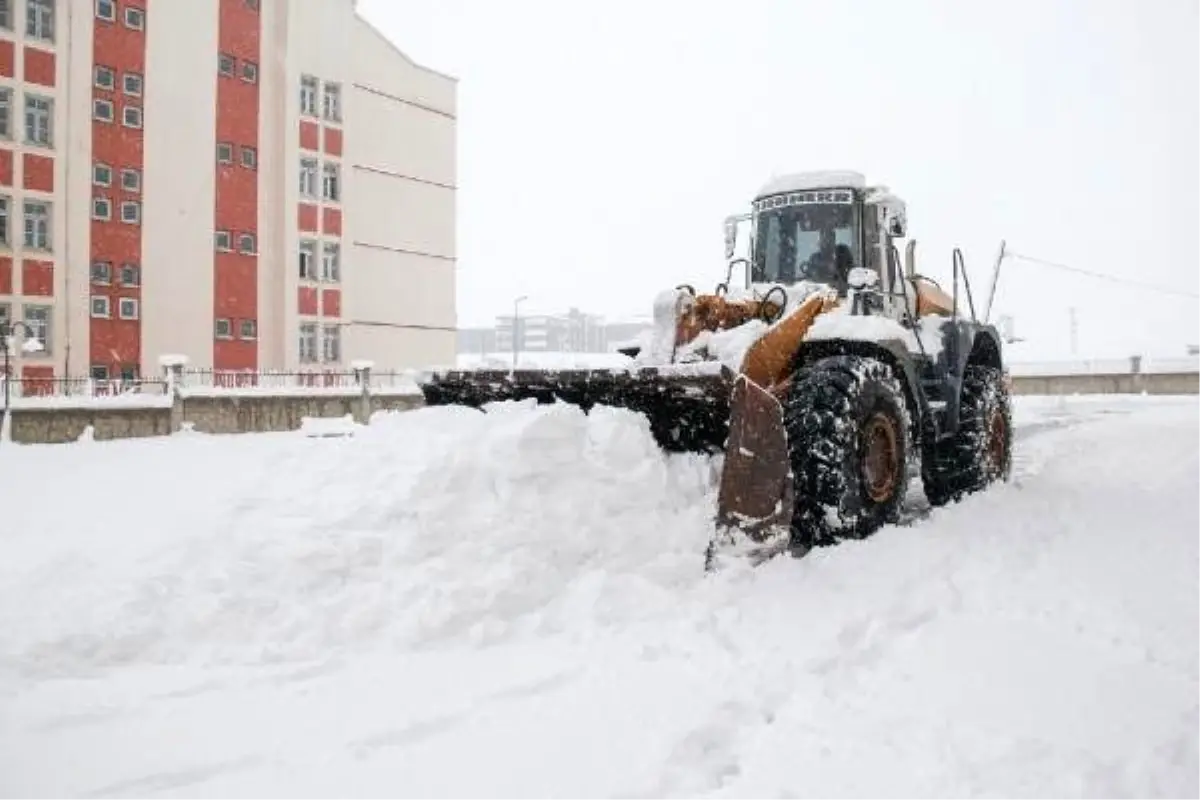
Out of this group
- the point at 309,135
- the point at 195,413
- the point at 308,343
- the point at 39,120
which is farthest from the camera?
the point at 308,343

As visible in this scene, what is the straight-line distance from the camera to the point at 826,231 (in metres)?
7.35

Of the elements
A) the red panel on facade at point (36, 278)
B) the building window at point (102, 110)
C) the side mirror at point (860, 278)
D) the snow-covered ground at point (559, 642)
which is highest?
the building window at point (102, 110)

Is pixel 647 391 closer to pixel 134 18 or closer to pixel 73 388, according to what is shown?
pixel 73 388

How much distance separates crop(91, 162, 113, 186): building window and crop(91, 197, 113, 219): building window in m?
0.42

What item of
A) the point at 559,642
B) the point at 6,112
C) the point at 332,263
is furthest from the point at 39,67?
the point at 559,642

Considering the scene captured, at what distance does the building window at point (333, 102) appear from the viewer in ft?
96.3

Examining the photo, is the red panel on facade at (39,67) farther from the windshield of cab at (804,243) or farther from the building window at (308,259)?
the windshield of cab at (804,243)

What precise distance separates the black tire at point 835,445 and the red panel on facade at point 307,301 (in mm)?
25072

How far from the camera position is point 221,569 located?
4.46 metres

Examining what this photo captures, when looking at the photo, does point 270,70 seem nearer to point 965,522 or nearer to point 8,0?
point 8,0

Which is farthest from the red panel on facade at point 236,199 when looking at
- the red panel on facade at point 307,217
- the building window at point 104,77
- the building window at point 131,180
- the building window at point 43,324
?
the building window at point 43,324

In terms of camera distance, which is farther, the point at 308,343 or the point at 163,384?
the point at 308,343

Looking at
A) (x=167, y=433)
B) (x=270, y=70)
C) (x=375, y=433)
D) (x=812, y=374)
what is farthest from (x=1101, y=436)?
(x=270, y=70)

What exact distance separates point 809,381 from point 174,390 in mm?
15897
